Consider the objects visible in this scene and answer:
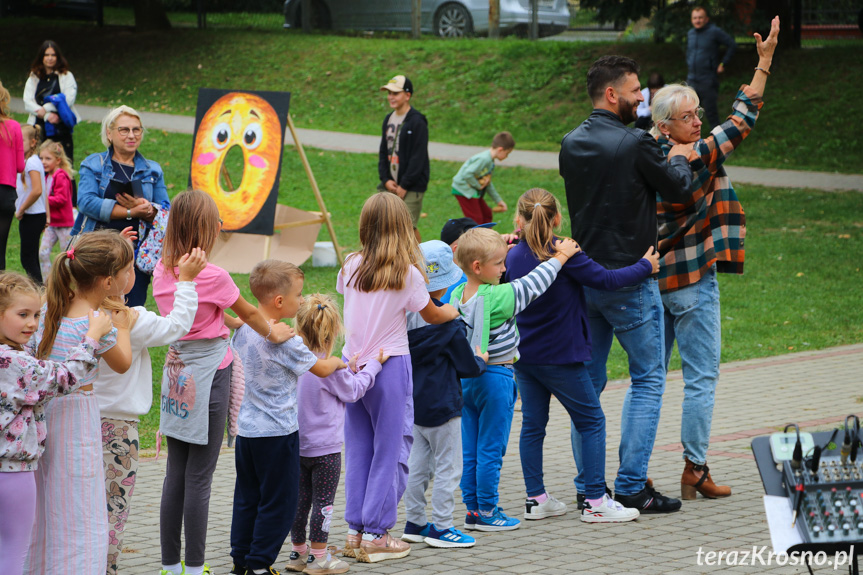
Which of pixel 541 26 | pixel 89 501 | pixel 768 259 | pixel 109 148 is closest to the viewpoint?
pixel 89 501

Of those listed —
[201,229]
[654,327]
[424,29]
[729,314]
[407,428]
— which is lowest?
[729,314]

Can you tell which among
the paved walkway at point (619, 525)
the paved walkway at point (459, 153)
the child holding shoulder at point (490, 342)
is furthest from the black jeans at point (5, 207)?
the paved walkway at point (459, 153)

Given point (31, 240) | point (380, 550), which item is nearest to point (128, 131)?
point (380, 550)

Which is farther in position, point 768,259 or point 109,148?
point 768,259

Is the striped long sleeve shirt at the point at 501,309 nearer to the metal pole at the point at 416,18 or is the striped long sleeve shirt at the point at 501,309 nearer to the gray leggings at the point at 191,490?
the gray leggings at the point at 191,490

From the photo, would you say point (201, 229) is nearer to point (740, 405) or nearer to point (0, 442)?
point (0, 442)

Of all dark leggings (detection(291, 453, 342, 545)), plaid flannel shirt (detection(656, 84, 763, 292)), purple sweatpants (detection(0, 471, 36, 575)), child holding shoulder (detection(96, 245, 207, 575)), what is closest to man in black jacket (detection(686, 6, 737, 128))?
plaid flannel shirt (detection(656, 84, 763, 292))

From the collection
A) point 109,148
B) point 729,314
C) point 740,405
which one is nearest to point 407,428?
point 109,148

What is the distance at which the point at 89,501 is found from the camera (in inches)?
154

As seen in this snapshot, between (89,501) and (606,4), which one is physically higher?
(606,4)

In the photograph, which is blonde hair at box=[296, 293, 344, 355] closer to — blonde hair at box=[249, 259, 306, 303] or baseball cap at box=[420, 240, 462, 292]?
blonde hair at box=[249, 259, 306, 303]

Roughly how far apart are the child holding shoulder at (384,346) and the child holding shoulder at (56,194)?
5476mm

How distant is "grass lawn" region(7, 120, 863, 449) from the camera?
389 inches

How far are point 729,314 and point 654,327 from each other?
5622 millimetres
